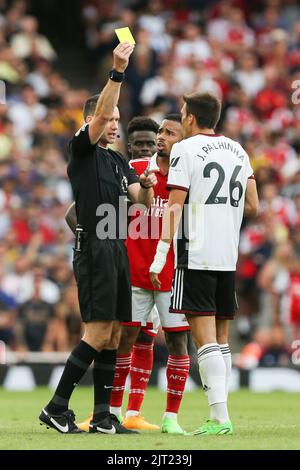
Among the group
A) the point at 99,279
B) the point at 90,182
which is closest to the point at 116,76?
the point at 90,182

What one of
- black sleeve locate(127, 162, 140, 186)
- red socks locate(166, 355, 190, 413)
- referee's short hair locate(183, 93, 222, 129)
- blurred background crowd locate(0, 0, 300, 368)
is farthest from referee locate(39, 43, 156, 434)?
blurred background crowd locate(0, 0, 300, 368)

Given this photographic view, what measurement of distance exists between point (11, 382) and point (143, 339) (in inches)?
232

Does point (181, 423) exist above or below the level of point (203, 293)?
below

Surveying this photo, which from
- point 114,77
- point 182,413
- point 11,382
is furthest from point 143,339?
point 11,382

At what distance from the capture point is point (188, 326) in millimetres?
9305

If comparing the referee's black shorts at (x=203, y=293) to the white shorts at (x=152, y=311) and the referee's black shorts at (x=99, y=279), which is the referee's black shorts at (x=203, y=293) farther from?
the white shorts at (x=152, y=311)

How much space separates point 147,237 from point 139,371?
112 cm

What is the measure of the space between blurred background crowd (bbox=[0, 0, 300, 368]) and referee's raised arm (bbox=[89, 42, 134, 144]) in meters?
8.03

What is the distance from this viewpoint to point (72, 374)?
27.5 feet

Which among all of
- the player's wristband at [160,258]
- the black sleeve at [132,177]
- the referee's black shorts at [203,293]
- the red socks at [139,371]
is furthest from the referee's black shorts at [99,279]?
the red socks at [139,371]

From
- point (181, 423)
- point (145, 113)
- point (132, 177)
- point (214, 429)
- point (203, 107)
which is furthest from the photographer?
point (145, 113)

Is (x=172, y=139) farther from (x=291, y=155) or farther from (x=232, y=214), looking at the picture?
(x=291, y=155)

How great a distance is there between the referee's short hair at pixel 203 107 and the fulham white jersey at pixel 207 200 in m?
0.11

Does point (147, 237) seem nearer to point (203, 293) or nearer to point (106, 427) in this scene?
→ point (203, 293)
